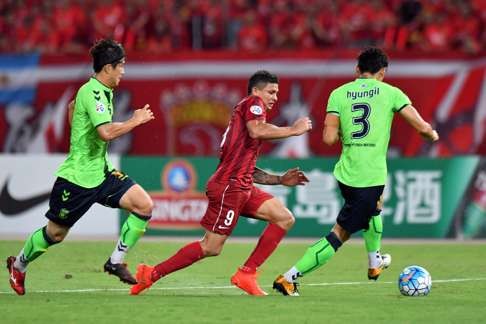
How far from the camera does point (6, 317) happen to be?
8820 millimetres

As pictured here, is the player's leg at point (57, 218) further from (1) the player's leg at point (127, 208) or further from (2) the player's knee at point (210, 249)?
(2) the player's knee at point (210, 249)

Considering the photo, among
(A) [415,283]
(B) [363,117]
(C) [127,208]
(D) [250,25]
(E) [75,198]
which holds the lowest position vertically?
(A) [415,283]

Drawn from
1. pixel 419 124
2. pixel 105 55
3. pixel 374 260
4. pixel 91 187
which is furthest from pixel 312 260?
pixel 105 55

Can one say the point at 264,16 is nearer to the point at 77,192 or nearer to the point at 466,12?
the point at 466,12

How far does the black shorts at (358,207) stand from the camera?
10.5 meters

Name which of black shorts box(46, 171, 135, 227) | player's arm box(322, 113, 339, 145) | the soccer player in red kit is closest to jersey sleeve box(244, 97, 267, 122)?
the soccer player in red kit

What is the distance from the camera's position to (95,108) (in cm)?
1041

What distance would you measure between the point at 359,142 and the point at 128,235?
2.19m

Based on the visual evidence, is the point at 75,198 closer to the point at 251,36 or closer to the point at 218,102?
the point at 218,102

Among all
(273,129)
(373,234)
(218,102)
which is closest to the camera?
(273,129)

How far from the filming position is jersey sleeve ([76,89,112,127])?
1037cm

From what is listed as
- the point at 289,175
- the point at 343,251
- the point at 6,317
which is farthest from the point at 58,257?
the point at 6,317

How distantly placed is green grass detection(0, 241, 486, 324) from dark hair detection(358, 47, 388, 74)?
1.97 metres

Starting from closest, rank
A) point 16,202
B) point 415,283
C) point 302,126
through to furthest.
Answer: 1. point 302,126
2. point 415,283
3. point 16,202
